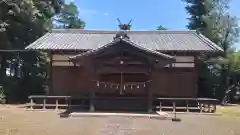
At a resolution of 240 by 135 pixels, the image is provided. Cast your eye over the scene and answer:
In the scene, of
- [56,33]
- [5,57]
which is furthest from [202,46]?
[5,57]

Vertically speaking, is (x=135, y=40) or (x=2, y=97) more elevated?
(x=135, y=40)

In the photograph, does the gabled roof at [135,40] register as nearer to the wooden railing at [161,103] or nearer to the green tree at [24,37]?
the green tree at [24,37]

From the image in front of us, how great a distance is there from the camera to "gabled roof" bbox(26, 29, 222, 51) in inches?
872

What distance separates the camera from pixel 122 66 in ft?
59.9

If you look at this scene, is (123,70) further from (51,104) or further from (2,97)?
(2,97)

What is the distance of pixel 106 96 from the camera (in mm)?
20297

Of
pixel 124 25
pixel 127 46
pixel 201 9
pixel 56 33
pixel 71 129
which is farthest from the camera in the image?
pixel 201 9

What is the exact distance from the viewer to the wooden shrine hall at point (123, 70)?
18214 millimetres

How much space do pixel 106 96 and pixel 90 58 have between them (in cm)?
329

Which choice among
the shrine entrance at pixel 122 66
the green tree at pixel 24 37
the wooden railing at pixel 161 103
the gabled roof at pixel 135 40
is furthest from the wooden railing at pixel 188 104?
the green tree at pixel 24 37

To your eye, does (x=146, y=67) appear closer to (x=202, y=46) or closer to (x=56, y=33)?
(x=202, y=46)

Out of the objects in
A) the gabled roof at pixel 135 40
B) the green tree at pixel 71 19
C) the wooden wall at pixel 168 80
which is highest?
the green tree at pixel 71 19

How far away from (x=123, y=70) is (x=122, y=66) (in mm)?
232

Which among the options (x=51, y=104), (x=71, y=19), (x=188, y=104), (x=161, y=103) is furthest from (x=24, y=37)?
(x=71, y=19)
